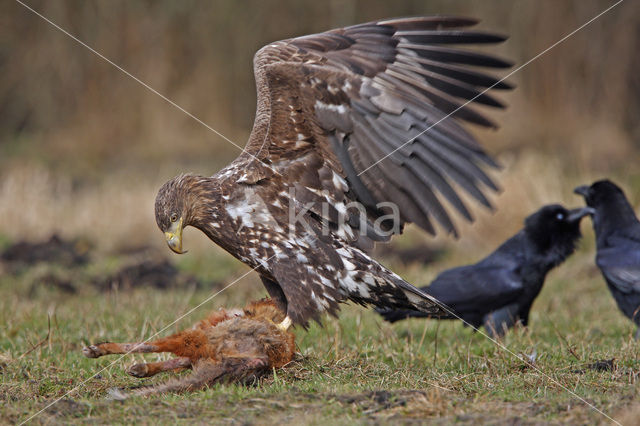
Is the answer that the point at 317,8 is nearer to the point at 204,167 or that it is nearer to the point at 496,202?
the point at 204,167

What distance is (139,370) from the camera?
378 cm

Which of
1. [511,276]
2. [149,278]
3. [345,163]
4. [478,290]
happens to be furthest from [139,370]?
[149,278]

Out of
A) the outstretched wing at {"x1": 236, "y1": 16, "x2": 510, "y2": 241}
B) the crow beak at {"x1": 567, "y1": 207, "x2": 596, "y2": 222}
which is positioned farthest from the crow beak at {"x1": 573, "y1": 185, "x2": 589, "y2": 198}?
the outstretched wing at {"x1": 236, "y1": 16, "x2": 510, "y2": 241}

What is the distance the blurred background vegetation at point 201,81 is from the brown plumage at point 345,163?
773 centimetres

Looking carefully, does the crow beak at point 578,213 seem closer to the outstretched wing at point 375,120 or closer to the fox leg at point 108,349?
the outstretched wing at point 375,120

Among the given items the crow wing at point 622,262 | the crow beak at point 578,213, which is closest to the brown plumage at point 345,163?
the crow wing at point 622,262

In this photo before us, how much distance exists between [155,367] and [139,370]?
0.29 ft

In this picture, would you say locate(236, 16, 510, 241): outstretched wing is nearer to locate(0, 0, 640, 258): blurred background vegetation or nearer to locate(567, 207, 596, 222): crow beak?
locate(567, 207, 596, 222): crow beak

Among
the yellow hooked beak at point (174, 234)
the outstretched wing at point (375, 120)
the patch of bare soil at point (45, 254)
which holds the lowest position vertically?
the patch of bare soil at point (45, 254)

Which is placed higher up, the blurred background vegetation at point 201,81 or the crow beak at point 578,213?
the blurred background vegetation at point 201,81

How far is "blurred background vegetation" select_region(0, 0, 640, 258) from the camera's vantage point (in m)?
14.2

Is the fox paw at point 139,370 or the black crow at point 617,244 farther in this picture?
the black crow at point 617,244

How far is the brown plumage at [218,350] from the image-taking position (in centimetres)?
379

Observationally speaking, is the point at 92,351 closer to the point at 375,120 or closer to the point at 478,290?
the point at 375,120
